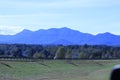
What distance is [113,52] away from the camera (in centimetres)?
17412

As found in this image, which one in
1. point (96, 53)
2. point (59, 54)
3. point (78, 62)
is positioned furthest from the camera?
point (96, 53)

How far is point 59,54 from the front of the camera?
12744cm

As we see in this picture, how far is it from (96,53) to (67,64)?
7583 cm

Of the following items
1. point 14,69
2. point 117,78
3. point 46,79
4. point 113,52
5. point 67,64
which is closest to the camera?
point 117,78

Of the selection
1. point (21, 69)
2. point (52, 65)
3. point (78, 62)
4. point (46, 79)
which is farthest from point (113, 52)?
point (46, 79)

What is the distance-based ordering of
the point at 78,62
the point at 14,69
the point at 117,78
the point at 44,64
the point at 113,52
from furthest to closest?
the point at 113,52, the point at 78,62, the point at 44,64, the point at 14,69, the point at 117,78

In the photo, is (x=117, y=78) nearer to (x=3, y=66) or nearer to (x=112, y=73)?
(x=112, y=73)

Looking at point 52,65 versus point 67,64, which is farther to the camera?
point 67,64

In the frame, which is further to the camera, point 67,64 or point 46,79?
point 67,64

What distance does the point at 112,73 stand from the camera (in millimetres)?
2764

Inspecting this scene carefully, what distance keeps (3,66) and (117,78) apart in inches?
2472

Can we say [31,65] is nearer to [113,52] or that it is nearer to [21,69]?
[21,69]

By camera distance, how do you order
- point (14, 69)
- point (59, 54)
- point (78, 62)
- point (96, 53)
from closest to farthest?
point (14, 69)
point (78, 62)
point (59, 54)
point (96, 53)

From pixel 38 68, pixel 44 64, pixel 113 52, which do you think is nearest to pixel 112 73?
pixel 38 68
